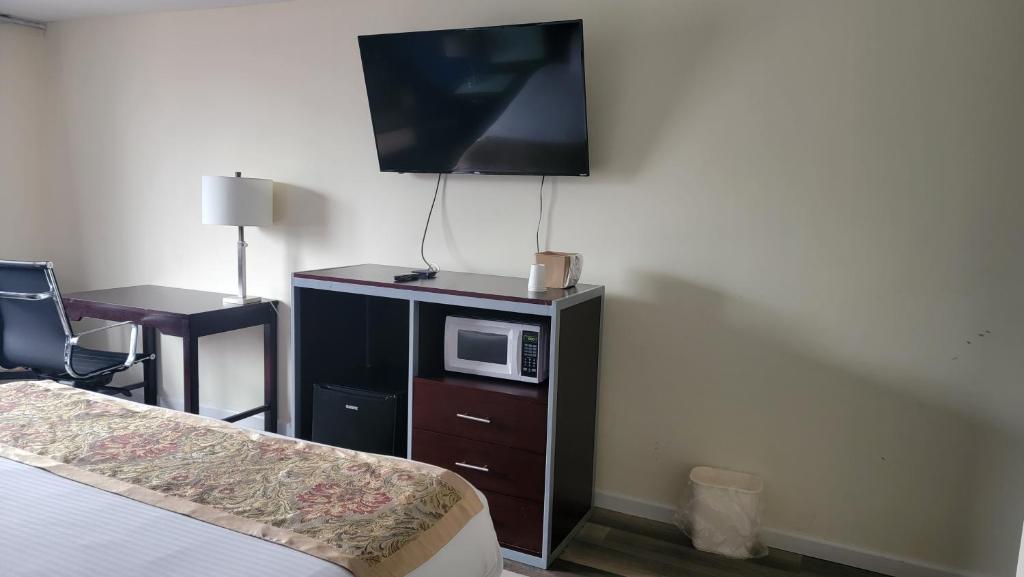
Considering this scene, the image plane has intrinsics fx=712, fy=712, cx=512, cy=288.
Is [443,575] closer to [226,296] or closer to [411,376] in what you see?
[411,376]

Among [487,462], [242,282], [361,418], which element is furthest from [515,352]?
[242,282]

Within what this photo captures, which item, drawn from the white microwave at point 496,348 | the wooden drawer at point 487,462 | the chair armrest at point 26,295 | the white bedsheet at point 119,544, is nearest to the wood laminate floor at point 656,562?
the wooden drawer at point 487,462

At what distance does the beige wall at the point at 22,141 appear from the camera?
4156 millimetres

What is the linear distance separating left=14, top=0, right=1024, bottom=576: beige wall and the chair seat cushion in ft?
4.13

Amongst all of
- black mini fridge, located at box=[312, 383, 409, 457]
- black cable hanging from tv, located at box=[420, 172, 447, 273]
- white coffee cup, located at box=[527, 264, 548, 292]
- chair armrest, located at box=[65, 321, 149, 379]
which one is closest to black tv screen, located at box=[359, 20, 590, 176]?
black cable hanging from tv, located at box=[420, 172, 447, 273]

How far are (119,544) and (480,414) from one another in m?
1.45

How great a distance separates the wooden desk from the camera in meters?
3.24

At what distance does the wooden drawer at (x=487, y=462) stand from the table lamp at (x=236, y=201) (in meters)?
1.42

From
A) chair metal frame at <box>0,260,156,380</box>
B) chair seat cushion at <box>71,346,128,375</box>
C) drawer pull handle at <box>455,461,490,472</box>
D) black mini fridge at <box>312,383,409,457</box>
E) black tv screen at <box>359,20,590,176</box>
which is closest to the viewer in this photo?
drawer pull handle at <box>455,461,490,472</box>

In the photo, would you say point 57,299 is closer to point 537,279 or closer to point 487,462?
point 487,462

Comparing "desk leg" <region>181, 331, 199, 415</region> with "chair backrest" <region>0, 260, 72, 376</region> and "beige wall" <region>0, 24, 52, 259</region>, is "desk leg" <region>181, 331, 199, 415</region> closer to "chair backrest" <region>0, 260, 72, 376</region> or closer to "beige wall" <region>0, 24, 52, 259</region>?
"chair backrest" <region>0, 260, 72, 376</region>

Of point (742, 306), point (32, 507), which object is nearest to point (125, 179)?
point (32, 507)

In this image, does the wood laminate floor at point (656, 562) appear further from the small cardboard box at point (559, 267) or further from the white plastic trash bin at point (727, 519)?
the small cardboard box at point (559, 267)

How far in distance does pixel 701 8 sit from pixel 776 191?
0.75m
